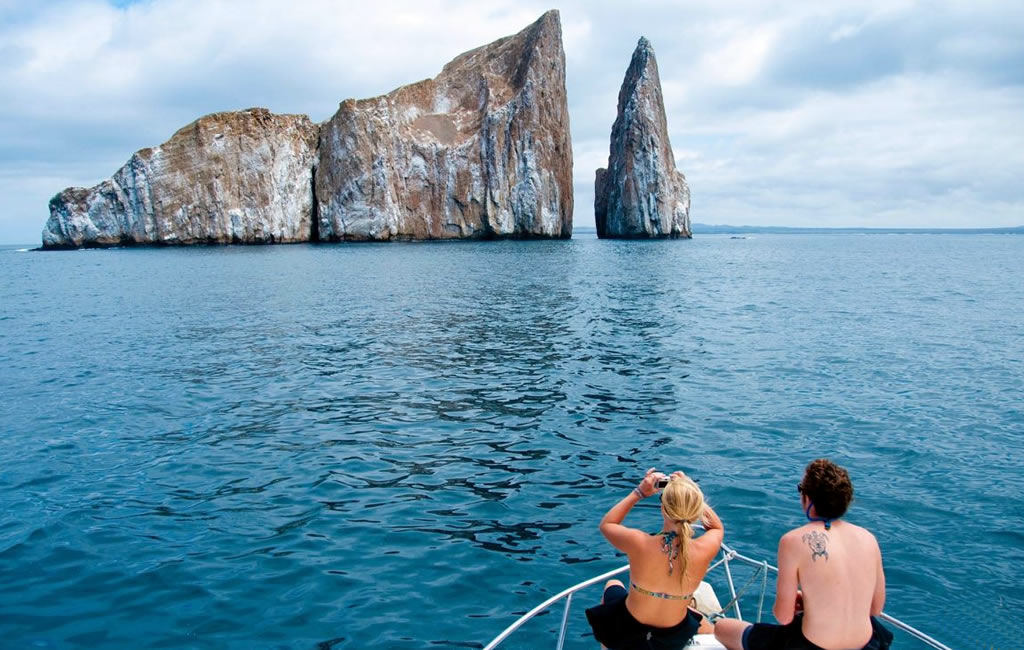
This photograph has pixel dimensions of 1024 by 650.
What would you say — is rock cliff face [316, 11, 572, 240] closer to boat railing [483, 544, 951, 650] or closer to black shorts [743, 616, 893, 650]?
boat railing [483, 544, 951, 650]

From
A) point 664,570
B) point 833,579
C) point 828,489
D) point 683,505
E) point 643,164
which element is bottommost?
point 664,570

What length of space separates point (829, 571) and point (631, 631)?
1.47 m

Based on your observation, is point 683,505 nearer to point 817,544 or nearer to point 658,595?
point 658,595

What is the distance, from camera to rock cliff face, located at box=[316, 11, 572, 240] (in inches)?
3893

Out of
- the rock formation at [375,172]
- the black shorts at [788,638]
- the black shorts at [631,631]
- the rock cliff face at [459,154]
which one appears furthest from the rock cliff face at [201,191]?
the black shorts at [788,638]

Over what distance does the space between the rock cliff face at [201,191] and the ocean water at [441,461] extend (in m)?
70.9

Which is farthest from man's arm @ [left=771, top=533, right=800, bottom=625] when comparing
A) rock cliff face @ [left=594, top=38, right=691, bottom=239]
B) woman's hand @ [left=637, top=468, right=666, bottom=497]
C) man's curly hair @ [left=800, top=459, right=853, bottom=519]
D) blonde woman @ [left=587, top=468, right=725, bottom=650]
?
rock cliff face @ [left=594, top=38, right=691, bottom=239]

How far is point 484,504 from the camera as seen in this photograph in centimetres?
1020

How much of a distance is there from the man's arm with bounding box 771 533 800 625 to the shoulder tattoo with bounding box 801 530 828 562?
9cm

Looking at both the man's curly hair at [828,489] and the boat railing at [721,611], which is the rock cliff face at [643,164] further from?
the man's curly hair at [828,489]

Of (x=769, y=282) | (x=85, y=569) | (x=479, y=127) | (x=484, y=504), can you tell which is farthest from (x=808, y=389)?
(x=479, y=127)

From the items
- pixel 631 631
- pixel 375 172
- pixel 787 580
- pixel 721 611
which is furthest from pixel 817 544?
pixel 375 172

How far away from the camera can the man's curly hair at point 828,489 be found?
4.39 m

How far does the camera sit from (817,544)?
4.41m
